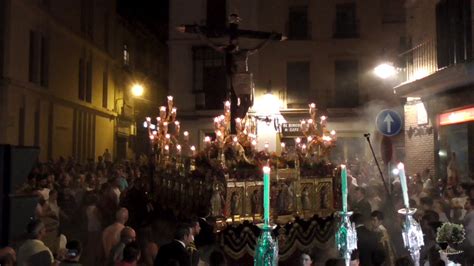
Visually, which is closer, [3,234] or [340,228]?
[3,234]

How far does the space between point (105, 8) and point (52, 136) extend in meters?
10.8

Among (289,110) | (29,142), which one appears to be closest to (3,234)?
(29,142)

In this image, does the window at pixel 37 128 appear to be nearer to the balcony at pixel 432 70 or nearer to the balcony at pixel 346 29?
the balcony at pixel 432 70

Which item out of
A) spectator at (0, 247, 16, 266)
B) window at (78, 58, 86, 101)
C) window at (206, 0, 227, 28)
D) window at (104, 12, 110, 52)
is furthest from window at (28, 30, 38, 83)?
spectator at (0, 247, 16, 266)

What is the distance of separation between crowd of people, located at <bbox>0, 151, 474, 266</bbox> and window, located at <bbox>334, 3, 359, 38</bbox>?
1307cm

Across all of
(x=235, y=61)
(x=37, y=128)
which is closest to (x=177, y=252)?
(x=235, y=61)

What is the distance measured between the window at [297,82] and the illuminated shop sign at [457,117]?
11.9 m

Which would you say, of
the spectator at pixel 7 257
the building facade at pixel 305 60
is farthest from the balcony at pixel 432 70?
the spectator at pixel 7 257

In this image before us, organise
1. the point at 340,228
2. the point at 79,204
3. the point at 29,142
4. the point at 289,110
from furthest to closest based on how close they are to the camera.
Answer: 1. the point at 289,110
2. the point at 29,142
3. the point at 79,204
4. the point at 340,228

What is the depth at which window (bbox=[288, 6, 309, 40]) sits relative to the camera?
28.4 metres

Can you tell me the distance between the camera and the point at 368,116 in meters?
27.5

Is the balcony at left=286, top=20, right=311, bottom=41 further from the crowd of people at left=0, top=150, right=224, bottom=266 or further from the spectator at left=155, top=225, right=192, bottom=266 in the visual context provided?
the spectator at left=155, top=225, right=192, bottom=266

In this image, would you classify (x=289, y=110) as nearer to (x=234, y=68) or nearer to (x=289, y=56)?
(x=289, y=56)

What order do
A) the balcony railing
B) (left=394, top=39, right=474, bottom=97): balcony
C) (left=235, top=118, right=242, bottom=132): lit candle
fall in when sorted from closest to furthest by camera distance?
1. (left=235, top=118, right=242, bottom=132): lit candle
2. (left=394, top=39, right=474, bottom=97): balcony
3. the balcony railing
